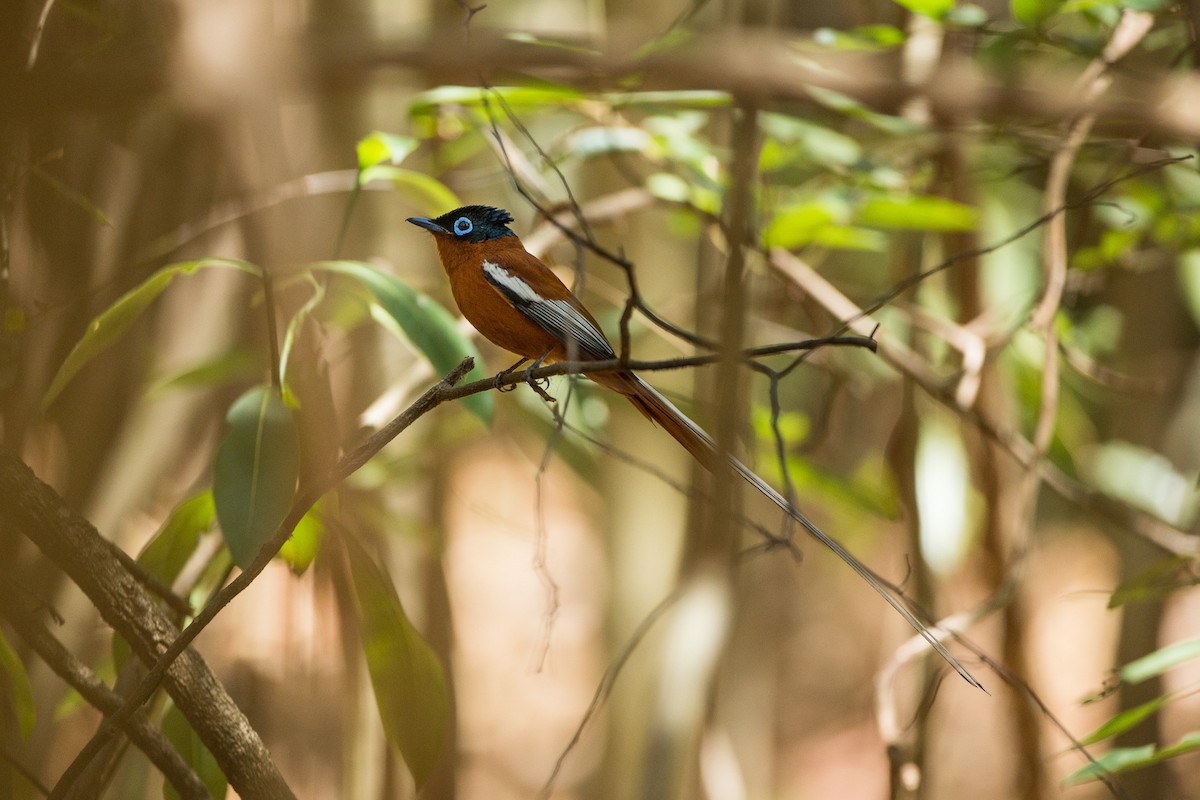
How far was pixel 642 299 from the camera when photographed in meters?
2.18

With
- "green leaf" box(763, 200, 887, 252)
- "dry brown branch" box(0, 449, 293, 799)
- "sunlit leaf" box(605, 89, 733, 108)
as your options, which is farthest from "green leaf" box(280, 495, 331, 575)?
"green leaf" box(763, 200, 887, 252)

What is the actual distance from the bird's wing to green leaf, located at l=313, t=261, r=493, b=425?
0.52ft

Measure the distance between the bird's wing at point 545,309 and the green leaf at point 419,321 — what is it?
16 centimetres

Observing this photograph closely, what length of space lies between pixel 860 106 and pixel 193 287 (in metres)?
1.83

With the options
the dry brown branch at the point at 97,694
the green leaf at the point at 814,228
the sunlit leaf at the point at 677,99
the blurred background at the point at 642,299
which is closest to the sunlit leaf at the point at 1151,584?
the blurred background at the point at 642,299

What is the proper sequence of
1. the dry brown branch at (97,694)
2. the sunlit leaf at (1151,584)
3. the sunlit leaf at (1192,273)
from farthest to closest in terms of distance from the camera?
the sunlit leaf at (1192,273) < the sunlit leaf at (1151,584) < the dry brown branch at (97,694)

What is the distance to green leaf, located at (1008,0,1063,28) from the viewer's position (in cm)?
192

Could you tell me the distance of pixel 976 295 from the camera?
2.65 m

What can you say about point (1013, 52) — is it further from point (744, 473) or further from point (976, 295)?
point (744, 473)

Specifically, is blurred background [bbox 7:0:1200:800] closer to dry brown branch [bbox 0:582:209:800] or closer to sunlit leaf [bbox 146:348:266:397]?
sunlit leaf [bbox 146:348:266:397]

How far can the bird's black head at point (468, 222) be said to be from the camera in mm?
1751

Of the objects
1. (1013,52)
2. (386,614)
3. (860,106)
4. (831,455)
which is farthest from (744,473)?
(831,455)

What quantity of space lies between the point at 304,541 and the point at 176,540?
208mm

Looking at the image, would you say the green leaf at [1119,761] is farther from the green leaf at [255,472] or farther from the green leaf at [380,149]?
the green leaf at [380,149]
